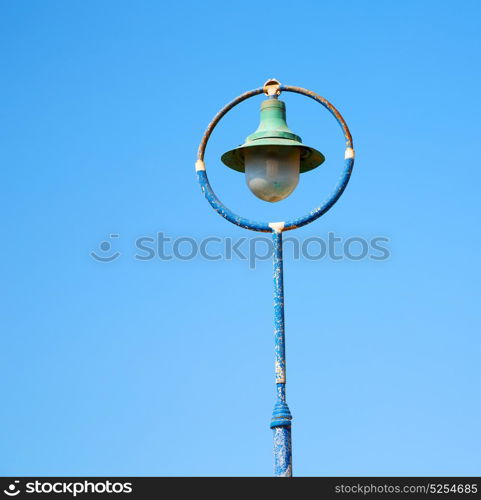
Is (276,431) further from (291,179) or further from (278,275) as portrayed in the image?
(291,179)

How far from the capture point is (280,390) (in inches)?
639

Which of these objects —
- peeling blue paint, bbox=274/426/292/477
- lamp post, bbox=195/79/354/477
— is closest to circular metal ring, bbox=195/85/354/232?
lamp post, bbox=195/79/354/477

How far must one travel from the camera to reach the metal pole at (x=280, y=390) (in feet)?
52.1

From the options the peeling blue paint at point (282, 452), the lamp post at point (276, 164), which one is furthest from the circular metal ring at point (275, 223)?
the peeling blue paint at point (282, 452)

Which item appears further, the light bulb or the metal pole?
the light bulb

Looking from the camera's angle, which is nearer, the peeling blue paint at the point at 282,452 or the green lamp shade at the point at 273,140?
the peeling blue paint at the point at 282,452

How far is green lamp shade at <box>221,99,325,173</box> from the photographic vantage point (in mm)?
17141

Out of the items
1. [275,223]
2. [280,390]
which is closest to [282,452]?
[280,390]

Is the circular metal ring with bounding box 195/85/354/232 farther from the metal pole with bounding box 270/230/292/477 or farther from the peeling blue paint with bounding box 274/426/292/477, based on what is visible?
the peeling blue paint with bounding box 274/426/292/477

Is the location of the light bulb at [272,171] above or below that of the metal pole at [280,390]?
above

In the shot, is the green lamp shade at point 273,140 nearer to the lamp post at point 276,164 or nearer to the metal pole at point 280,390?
the lamp post at point 276,164

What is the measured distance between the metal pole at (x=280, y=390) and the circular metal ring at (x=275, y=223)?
211 millimetres

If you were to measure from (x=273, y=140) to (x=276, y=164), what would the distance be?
0.89 feet
